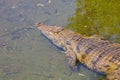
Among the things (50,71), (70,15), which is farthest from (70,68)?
(70,15)

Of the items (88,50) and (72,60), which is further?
(72,60)

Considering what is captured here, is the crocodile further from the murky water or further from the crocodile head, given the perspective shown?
the murky water

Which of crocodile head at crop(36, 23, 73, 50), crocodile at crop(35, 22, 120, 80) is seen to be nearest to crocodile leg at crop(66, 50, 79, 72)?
crocodile at crop(35, 22, 120, 80)

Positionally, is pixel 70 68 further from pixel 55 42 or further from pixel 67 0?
pixel 67 0

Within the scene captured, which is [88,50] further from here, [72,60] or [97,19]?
[97,19]

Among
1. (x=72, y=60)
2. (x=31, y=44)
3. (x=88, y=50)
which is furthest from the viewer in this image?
(x=31, y=44)

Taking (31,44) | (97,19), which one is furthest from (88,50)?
(31,44)
